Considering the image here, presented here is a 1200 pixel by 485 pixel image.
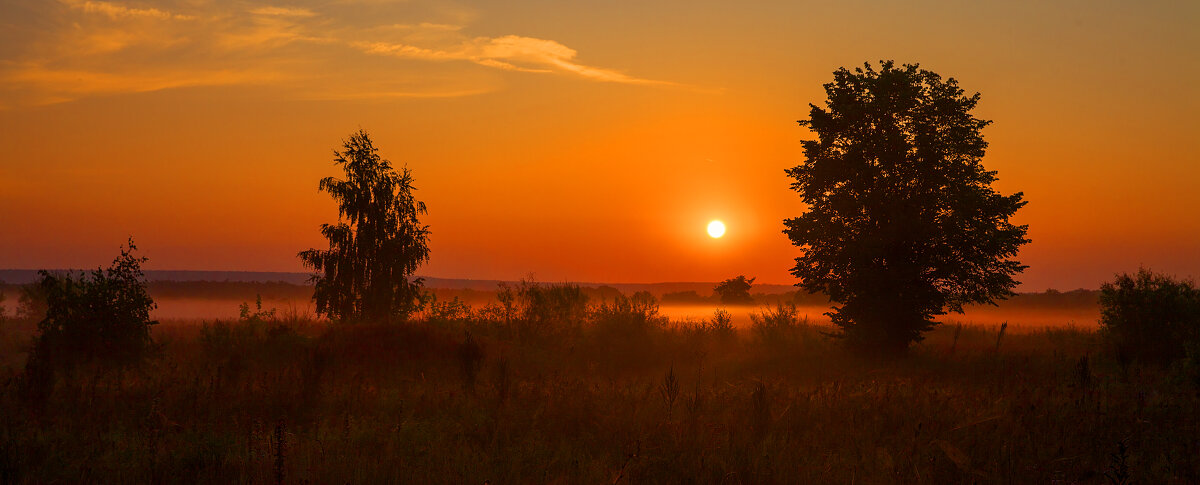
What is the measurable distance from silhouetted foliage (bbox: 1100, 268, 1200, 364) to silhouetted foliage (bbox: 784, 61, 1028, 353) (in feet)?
13.6

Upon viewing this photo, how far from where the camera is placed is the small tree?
16484 mm

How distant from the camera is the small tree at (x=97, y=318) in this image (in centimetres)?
1648

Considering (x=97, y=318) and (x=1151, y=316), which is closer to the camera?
(x=97, y=318)

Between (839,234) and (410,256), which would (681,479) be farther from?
(410,256)

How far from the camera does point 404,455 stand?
876cm

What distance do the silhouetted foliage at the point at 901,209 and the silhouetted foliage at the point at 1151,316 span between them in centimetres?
415

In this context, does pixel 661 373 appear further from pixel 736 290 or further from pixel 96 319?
pixel 736 290

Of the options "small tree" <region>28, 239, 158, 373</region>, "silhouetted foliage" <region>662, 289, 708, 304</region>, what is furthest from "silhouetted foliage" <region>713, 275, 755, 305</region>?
"small tree" <region>28, 239, 158, 373</region>

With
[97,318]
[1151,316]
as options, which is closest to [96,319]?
[97,318]

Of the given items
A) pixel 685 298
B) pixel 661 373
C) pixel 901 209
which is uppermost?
pixel 901 209

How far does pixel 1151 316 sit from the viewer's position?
73.5ft

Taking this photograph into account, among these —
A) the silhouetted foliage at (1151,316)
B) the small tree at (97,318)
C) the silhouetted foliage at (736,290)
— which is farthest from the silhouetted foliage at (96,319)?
the silhouetted foliage at (736,290)

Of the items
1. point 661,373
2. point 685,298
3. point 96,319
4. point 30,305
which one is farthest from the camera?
point 685,298

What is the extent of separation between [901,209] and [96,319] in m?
20.8
